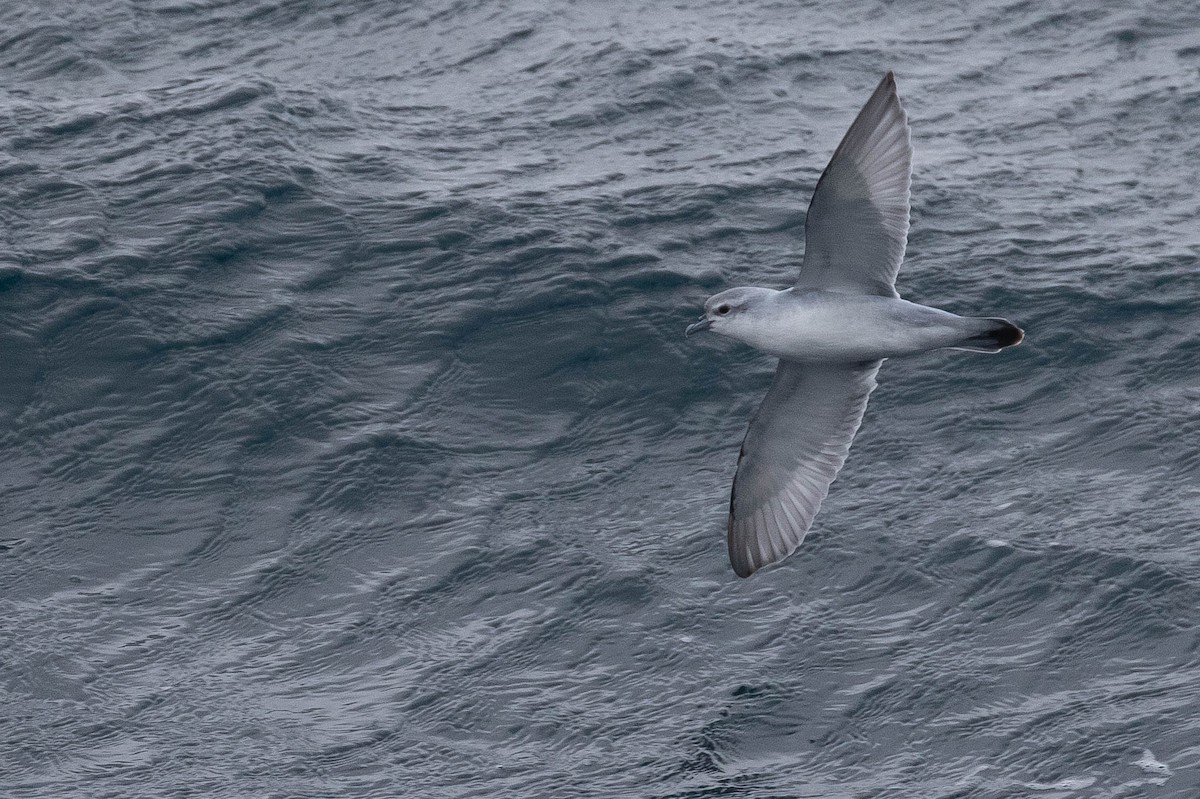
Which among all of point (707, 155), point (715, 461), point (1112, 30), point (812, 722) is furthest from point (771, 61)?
point (812, 722)

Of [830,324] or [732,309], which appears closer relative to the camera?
[830,324]

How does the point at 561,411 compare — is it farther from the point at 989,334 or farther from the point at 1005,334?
the point at 1005,334

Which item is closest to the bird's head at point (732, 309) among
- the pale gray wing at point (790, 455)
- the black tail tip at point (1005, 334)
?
the pale gray wing at point (790, 455)

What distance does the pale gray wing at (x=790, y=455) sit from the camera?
10.7 meters

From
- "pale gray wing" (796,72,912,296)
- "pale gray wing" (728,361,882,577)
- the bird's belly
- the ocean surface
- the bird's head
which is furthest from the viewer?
"pale gray wing" (728,361,882,577)

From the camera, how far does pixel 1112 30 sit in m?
17.6

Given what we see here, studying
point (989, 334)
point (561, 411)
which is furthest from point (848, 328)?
point (561, 411)

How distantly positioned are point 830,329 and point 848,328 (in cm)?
10

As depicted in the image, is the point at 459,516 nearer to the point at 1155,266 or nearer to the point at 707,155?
the point at 707,155

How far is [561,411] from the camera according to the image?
42.9 ft

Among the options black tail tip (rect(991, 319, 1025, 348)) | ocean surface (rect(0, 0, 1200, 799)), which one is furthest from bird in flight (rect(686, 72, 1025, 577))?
ocean surface (rect(0, 0, 1200, 799))

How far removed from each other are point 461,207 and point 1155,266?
18.6 feet

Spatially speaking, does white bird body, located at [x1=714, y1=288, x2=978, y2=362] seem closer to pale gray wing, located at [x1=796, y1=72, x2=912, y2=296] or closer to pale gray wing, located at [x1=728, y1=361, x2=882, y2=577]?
pale gray wing, located at [x1=796, y1=72, x2=912, y2=296]

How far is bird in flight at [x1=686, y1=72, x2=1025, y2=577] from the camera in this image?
9688 millimetres
